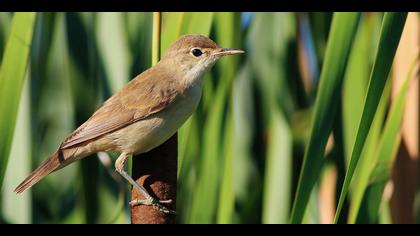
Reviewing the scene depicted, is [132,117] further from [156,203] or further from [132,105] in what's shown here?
[156,203]

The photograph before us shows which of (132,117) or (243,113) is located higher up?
(243,113)

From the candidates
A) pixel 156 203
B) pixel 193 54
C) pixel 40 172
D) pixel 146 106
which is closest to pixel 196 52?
pixel 193 54

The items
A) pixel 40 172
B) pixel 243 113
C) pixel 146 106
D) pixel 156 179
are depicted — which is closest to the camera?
pixel 156 179

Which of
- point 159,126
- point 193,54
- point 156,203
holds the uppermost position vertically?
point 193,54

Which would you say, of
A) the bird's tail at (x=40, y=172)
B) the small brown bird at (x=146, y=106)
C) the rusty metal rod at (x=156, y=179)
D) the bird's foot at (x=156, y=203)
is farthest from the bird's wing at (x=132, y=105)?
the bird's foot at (x=156, y=203)

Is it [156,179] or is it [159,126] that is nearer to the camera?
[156,179]

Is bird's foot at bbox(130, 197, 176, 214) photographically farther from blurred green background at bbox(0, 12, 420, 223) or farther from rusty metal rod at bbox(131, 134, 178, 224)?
blurred green background at bbox(0, 12, 420, 223)

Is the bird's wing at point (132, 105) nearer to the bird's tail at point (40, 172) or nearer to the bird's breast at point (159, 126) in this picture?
the bird's breast at point (159, 126)
